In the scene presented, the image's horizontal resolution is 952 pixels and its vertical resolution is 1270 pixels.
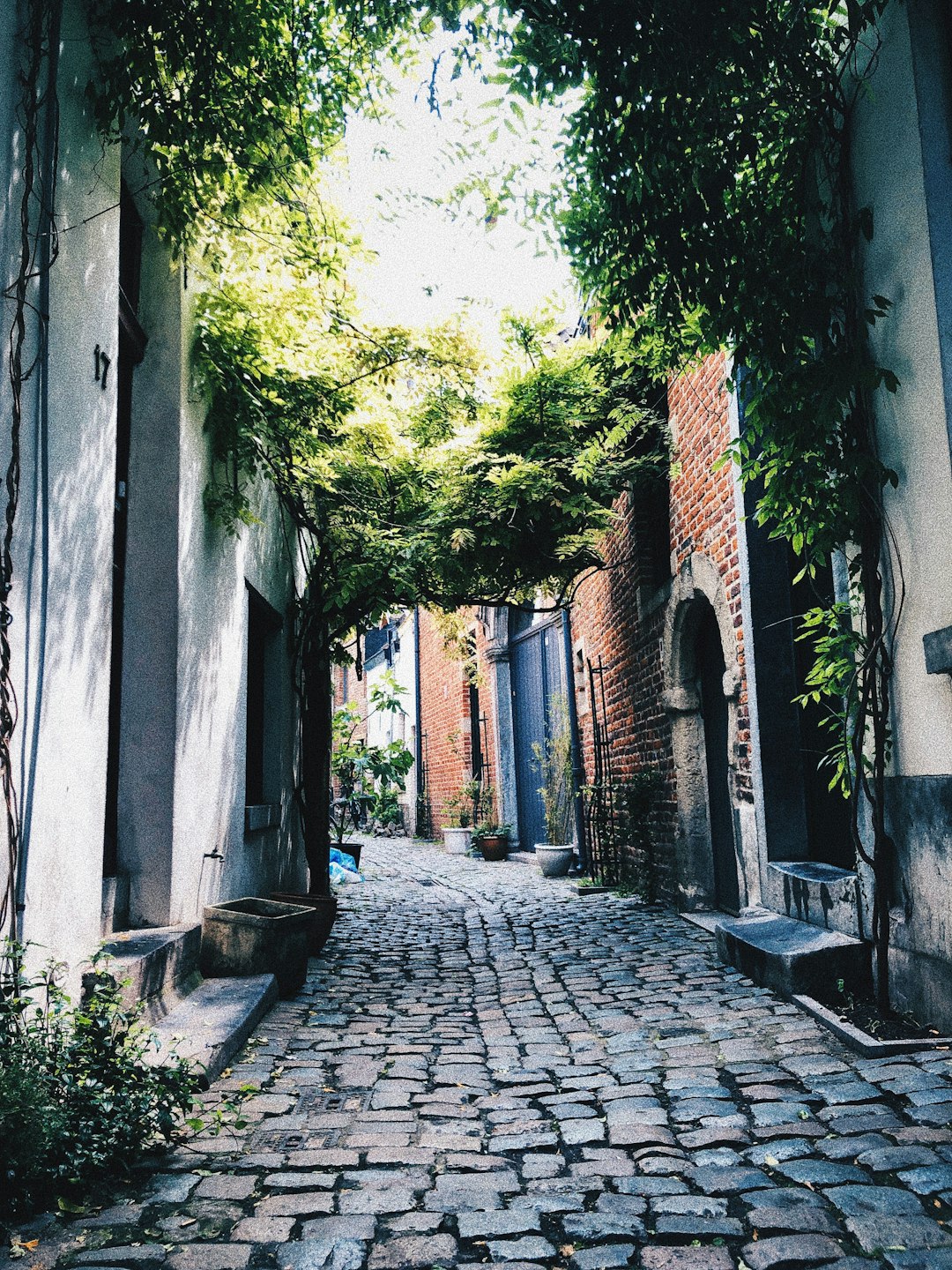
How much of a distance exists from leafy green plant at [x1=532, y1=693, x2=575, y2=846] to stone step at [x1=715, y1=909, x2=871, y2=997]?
5947 mm

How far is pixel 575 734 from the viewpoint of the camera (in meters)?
10.7

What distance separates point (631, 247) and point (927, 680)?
2.08 meters

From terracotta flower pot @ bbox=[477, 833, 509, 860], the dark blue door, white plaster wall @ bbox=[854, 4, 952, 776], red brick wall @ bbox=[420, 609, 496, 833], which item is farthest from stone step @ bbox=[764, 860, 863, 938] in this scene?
terracotta flower pot @ bbox=[477, 833, 509, 860]

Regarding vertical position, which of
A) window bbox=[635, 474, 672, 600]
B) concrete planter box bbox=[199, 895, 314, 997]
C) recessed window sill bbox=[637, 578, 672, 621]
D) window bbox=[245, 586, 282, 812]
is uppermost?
window bbox=[635, 474, 672, 600]

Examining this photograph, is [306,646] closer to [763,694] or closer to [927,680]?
[763,694]

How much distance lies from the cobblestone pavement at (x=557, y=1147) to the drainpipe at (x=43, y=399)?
1.22 m

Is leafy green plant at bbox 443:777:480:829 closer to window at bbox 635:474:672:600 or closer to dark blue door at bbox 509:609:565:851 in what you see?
dark blue door at bbox 509:609:565:851

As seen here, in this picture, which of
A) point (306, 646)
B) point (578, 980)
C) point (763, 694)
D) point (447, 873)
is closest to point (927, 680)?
point (763, 694)

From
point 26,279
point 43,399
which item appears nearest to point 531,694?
point 43,399

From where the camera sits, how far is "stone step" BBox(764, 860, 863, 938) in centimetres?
425

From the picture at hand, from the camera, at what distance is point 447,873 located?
11.6 meters

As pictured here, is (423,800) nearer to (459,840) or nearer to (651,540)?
(459,840)

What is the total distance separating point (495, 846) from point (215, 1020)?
9.76 meters

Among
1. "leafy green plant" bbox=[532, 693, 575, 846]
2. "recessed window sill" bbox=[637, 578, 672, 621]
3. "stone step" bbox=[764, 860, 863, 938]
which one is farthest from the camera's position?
"leafy green plant" bbox=[532, 693, 575, 846]
